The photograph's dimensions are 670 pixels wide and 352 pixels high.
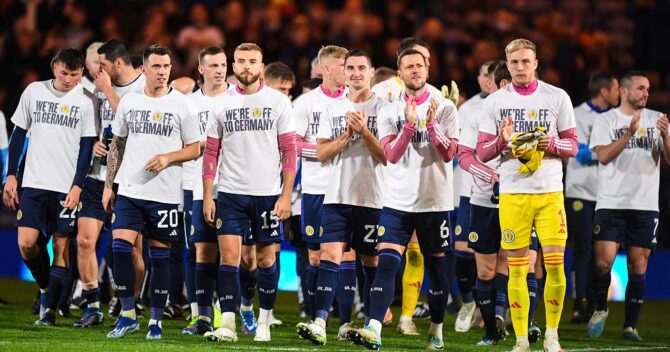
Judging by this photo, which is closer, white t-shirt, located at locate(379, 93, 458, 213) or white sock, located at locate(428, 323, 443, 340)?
white t-shirt, located at locate(379, 93, 458, 213)

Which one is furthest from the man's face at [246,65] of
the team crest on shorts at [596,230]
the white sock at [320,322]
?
the team crest on shorts at [596,230]

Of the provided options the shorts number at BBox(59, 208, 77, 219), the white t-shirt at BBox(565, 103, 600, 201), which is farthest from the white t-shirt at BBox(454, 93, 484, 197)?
the shorts number at BBox(59, 208, 77, 219)

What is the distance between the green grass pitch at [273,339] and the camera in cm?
948

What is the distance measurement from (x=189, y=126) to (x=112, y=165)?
75 cm

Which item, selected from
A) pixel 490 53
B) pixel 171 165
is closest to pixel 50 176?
pixel 171 165

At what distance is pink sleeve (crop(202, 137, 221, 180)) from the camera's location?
10.2 meters

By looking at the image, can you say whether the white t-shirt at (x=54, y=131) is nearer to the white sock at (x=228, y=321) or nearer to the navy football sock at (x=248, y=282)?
the navy football sock at (x=248, y=282)

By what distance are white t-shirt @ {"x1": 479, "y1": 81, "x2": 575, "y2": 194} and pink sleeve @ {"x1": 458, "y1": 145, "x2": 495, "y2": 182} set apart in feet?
3.37

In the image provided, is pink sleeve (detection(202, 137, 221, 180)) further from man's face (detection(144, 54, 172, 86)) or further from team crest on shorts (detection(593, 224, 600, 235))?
team crest on shorts (detection(593, 224, 600, 235))

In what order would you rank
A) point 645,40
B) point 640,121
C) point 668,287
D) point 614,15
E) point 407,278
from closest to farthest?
point 407,278, point 640,121, point 668,287, point 645,40, point 614,15

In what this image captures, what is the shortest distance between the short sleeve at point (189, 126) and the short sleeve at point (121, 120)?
1.60 ft

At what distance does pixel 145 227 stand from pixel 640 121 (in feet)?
16.8

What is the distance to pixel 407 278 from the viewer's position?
11281 mm

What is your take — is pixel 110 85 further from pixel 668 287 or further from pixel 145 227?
pixel 668 287
